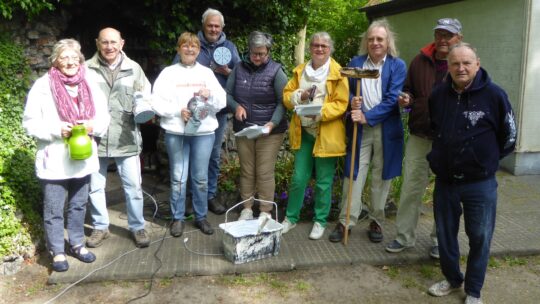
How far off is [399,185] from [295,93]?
6.23ft

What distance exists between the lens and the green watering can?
3.58m

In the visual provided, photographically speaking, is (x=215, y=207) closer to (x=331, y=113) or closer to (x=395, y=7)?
(x=331, y=113)

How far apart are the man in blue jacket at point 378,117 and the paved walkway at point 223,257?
456mm

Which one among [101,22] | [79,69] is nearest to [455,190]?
[79,69]

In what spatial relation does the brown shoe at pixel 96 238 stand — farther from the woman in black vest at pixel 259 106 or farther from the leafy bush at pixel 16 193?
the woman in black vest at pixel 259 106

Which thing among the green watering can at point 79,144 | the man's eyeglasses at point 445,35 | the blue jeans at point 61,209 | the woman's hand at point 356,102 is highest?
the man's eyeglasses at point 445,35

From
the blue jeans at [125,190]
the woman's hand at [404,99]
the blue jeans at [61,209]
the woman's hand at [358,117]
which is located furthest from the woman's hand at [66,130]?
the woman's hand at [404,99]

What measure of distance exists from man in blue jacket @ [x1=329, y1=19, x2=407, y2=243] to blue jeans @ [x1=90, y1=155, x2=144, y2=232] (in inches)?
76.3

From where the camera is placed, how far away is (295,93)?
420cm

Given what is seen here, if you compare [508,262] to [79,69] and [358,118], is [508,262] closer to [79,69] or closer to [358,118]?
[358,118]

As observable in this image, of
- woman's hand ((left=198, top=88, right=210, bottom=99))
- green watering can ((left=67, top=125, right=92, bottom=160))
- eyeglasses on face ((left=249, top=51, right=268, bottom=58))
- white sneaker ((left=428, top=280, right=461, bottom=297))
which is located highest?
eyeglasses on face ((left=249, top=51, right=268, bottom=58))

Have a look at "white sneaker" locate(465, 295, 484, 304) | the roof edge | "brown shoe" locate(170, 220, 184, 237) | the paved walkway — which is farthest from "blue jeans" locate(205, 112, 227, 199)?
the roof edge

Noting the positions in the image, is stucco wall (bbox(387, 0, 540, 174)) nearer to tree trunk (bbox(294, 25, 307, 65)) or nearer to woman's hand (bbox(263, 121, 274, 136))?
tree trunk (bbox(294, 25, 307, 65))

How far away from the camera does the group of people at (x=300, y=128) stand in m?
3.29
